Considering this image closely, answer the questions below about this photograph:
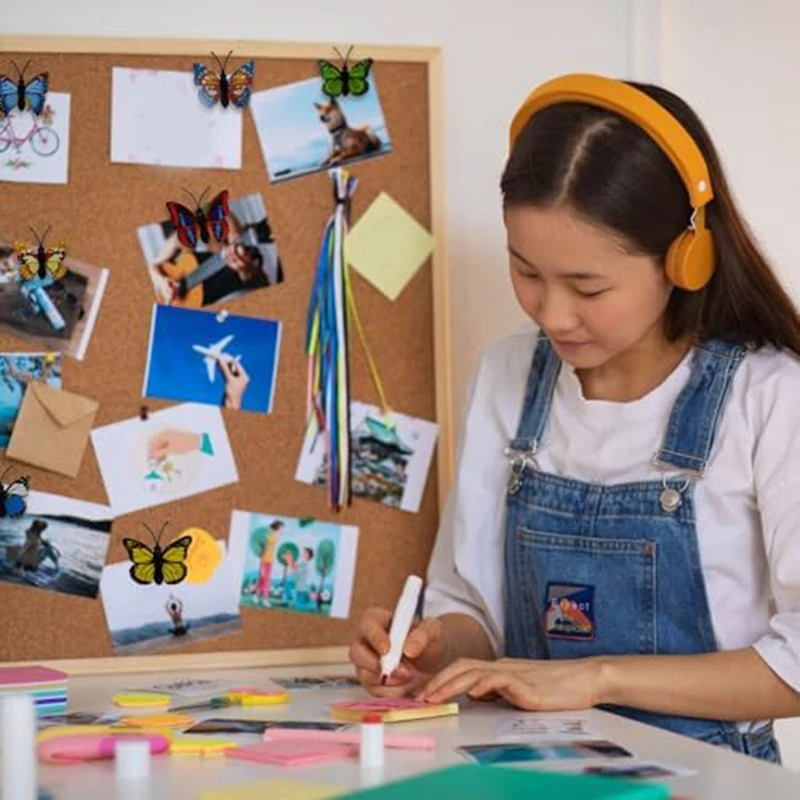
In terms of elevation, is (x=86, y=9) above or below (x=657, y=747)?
above

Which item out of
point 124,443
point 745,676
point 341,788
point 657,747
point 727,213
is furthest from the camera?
point 124,443

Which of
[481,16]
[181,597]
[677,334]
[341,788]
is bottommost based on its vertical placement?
[341,788]

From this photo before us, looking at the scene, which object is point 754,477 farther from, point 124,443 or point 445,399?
point 124,443

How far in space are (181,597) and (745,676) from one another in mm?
690

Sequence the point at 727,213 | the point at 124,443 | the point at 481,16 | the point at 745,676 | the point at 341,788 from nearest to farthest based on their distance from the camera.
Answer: the point at 341,788 < the point at 745,676 < the point at 727,213 < the point at 124,443 < the point at 481,16

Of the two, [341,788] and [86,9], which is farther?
[86,9]

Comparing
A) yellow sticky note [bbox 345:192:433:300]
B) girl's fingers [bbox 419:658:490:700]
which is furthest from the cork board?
girl's fingers [bbox 419:658:490:700]

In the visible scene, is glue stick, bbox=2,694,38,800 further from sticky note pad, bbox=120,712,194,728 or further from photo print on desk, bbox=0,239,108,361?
photo print on desk, bbox=0,239,108,361

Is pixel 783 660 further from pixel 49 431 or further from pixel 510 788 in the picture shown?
pixel 49 431

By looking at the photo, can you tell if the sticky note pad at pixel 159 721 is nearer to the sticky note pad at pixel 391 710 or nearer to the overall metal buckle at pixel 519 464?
the sticky note pad at pixel 391 710

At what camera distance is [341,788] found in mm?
1062

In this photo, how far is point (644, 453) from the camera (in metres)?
1.65

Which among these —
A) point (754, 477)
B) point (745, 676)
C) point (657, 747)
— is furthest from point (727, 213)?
point (657, 747)

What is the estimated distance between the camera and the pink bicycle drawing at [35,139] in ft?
6.11
